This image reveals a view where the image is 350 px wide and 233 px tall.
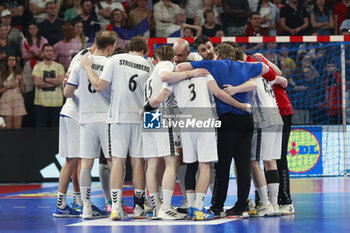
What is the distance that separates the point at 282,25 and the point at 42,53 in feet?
20.6

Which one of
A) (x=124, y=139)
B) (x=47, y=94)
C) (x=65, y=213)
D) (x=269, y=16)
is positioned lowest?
(x=65, y=213)

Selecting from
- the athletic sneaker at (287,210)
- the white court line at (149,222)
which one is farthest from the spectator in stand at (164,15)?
the white court line at (149,222)

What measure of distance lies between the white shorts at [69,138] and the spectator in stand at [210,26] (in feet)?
24.9

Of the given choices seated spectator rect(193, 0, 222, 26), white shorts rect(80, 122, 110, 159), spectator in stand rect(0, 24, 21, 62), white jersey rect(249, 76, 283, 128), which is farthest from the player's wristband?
seated spectator rect(193, 0, 222, 26)

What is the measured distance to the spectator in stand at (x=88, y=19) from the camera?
1503 cm

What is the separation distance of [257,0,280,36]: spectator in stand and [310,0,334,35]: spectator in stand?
37.7 inches

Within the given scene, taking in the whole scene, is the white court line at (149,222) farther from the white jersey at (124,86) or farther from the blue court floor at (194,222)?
the white jersey at (124,86)

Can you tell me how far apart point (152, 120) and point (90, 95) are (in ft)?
2.95

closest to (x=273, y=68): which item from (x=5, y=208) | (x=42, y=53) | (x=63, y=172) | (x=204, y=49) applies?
(x=204, y=49)

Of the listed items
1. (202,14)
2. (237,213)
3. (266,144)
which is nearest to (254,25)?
(202,14)

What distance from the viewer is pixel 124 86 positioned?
24.7 ft

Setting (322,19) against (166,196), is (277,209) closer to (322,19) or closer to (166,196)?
(166,196)

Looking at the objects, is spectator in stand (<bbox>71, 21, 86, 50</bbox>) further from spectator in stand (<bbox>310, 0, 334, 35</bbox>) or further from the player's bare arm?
the player's bare arm

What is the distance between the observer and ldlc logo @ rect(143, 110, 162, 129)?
746 centimetres
